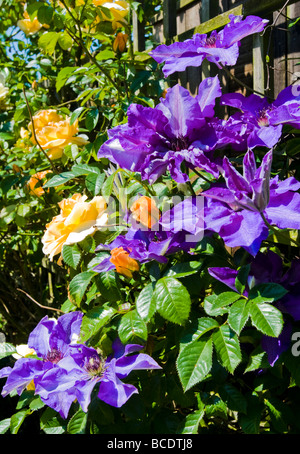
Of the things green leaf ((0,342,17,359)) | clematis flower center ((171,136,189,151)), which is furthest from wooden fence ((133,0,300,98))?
green leaf ((0,342,17,359))

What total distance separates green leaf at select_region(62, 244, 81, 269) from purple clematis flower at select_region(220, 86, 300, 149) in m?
0.47

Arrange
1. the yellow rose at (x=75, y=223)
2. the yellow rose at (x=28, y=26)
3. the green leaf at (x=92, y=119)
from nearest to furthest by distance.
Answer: the yellow rose at (x=75, y=223) < the green leaf at (x=92, y=119) < the yellow rose at (x=28, y=26)

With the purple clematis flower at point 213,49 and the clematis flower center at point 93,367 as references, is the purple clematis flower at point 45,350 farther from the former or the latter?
the purple clematis flower at point 213,49

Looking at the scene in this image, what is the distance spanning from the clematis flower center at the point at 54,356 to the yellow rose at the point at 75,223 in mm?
215

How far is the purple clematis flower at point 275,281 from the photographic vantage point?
827 millimetres

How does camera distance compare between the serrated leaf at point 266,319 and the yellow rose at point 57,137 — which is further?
the yellow rose at point 57,137

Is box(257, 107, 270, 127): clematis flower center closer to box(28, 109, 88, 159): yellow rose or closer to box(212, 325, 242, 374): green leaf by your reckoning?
box(212, 325, 242, 374): green leaf

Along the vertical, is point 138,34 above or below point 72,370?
above

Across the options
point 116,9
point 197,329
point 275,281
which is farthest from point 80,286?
point 116,9

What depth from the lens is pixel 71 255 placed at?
1.15 metres

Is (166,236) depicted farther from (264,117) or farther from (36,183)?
(36,183)

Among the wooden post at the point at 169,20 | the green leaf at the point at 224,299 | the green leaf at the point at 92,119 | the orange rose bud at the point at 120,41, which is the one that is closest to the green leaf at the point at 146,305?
the green leaf at the point at 224,299

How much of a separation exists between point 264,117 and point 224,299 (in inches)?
14.2
